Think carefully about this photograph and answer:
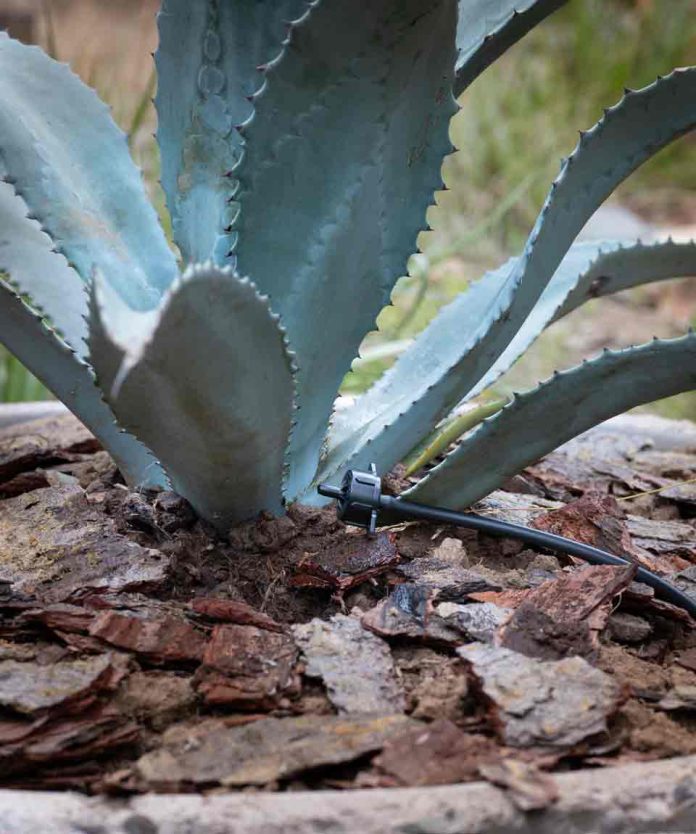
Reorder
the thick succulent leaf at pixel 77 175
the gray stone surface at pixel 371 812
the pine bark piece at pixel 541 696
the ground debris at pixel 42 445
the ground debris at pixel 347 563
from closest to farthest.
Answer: the gray stone surface at pixel 371 812, the pine bark piece at pixel 541 696, the ground debris at pixel 347 563, the thick succulent leaf at pixel 77 175, the ground debris at pixel 42 445

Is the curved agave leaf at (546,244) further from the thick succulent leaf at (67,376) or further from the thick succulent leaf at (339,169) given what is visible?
the thick succulent leaf at (67,376)

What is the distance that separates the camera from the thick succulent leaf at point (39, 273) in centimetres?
121

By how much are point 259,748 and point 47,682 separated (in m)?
0.19

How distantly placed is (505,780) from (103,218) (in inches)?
29.6

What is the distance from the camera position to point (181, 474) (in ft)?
3.30

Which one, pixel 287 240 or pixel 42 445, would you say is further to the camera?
pixel 42 445

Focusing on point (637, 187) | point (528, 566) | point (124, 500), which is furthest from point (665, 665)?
point (637, 187)

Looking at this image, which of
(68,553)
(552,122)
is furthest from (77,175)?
(552,122)

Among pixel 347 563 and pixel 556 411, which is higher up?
pixel 556 411

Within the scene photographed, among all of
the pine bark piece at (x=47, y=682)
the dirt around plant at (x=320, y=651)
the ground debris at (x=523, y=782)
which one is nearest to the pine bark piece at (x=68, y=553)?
the dirt around plant at (x=320, y=651)

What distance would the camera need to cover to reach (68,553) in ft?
3.43

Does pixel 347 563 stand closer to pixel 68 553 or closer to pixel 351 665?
pixel 351 665

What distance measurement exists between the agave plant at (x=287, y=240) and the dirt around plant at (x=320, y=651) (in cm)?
8

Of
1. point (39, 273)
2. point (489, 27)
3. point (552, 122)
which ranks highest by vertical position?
point (552, 122)
